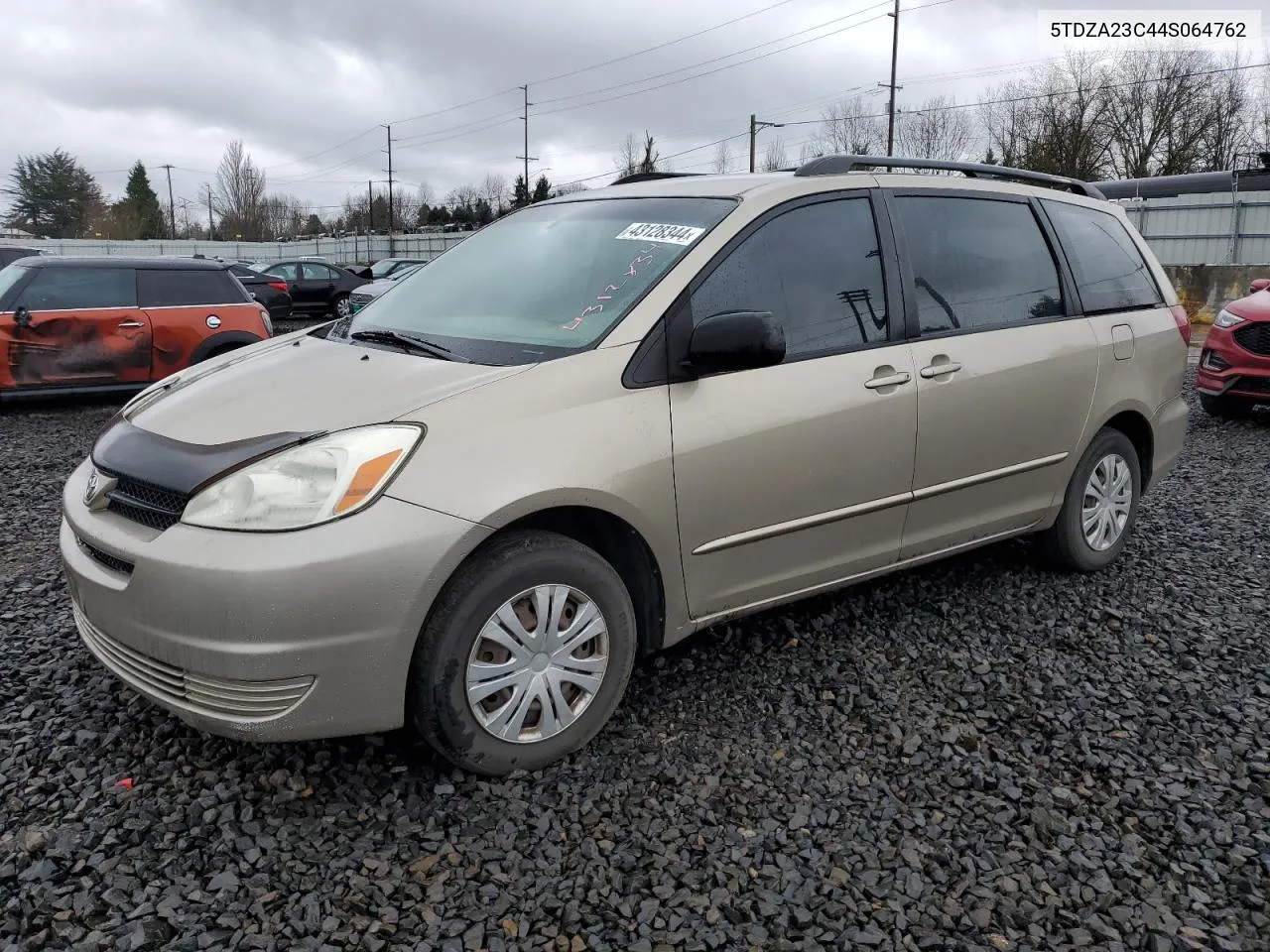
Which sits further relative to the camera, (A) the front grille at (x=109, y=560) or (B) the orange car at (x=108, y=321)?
(B) the orange car at (x=108, y=321)

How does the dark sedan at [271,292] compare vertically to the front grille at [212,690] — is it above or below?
above

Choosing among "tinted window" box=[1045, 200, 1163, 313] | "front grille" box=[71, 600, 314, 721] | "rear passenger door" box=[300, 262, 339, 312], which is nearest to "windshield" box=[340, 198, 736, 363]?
"front grille" box=[71, 600, 314, 721]

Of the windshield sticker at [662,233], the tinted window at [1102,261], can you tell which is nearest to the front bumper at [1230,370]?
the tinted window at [1102,261]

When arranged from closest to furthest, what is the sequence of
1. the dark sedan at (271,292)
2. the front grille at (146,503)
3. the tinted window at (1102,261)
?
1. the front grille at (146,503)
2. the tinted window at (1102,261)
3. the dark sedan at (271,292)

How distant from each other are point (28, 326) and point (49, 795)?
24.9ft

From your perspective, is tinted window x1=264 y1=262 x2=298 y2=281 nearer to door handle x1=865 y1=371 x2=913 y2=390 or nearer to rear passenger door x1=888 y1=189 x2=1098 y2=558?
rear passenger door x1=888 y1=189 x2=1098 y2=558

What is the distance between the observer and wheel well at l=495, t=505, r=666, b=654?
287 cm

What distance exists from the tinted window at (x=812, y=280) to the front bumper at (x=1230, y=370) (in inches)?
251

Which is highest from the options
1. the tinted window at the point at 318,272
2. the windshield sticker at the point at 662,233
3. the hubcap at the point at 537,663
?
the tinted window at the point at 318,272

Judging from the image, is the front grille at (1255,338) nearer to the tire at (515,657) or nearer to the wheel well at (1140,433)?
the wheel well at (1140,433)

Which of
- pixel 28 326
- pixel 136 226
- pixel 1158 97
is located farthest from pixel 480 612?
pixel 136 226

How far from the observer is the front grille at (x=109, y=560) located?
8.45 ft

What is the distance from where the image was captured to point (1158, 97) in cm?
4216

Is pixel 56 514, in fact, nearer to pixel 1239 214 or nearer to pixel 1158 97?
pixel 1239 214
